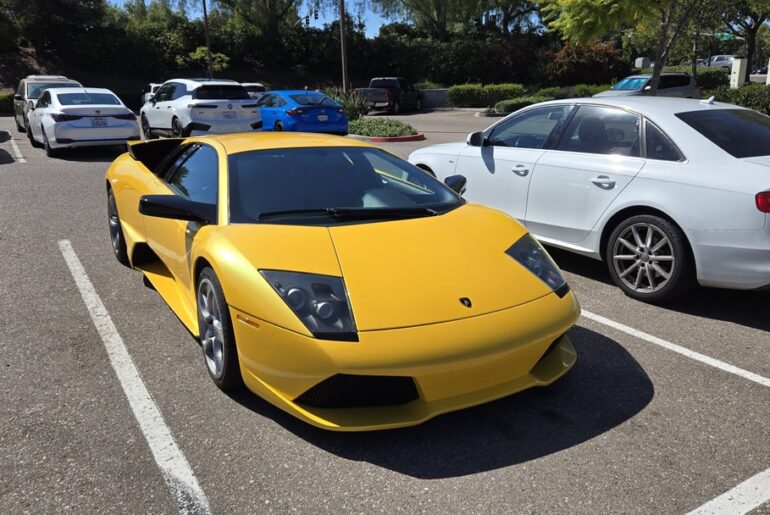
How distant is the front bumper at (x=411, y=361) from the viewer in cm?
269

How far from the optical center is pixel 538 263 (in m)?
3.42

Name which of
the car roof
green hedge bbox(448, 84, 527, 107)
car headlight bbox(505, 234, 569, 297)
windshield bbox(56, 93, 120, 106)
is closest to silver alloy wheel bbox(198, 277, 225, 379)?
the car roof

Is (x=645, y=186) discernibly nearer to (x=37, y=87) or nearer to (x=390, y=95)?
(x=37, y=87)

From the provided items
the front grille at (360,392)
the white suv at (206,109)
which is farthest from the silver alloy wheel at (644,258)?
the white suv at (206,109)

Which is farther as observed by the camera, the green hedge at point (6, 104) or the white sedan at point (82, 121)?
the green hedge at point (6, 104)

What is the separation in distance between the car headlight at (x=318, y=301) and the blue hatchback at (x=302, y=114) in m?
13.3

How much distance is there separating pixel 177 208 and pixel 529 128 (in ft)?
11.9

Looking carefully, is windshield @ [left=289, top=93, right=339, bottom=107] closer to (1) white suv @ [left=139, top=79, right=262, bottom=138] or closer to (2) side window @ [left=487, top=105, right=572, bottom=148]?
(1) white suv @ [left=139, top=79, right=262, bottom=138]

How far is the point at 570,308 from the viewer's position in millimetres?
3199

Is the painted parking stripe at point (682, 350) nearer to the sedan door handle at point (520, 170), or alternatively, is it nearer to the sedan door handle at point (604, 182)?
the sedan door handle at point (604, 182)

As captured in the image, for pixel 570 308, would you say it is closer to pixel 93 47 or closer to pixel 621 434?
pixel 621 434

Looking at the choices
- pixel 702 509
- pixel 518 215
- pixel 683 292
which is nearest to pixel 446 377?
pixel 702 509

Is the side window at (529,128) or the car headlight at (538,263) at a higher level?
the side window at (529,128)

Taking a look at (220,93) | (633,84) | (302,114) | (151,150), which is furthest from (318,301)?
(633,84)
